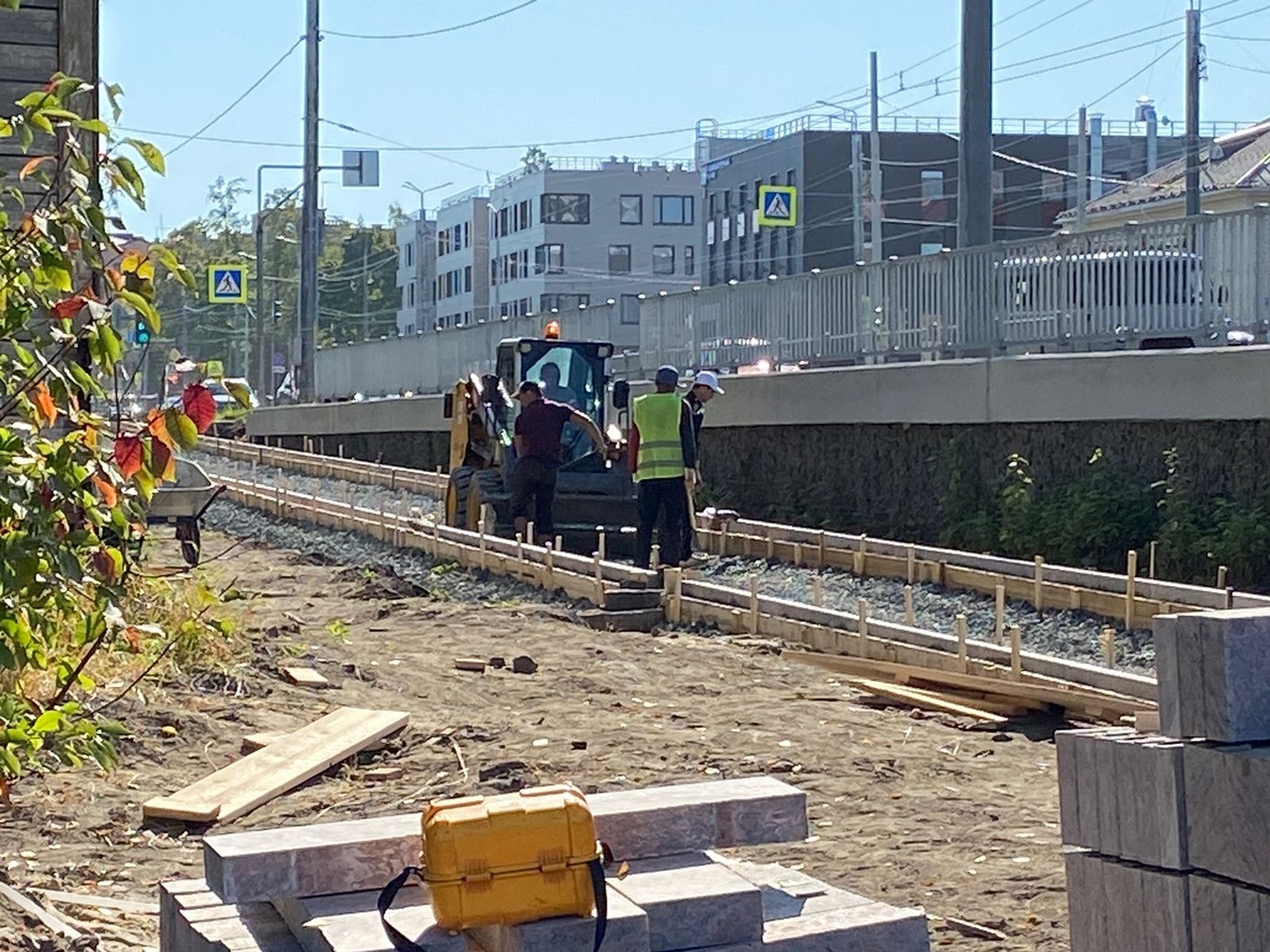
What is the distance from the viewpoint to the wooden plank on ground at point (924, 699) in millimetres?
10070

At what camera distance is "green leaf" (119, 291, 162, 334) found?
4.89m

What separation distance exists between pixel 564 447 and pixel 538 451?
7.15ft

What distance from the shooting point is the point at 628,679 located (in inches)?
456

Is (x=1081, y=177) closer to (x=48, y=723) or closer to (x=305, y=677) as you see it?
(x=305, y=677)

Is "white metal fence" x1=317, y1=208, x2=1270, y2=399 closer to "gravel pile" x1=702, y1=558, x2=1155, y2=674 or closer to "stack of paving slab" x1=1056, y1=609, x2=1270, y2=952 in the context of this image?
"gravel pile" x1=702, y1=558, x2=1155, y2=674

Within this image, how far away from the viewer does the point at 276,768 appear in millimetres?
8711

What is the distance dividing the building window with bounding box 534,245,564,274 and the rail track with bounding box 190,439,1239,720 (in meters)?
81.7

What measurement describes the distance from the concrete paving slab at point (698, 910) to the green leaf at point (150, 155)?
6.81 feet

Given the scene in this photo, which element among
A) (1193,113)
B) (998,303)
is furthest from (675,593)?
(1193,113)

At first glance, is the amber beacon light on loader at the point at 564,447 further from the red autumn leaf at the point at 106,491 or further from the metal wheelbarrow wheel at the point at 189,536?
the red autumn leaf at the point at 106,491

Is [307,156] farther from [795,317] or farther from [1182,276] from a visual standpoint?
[1182,276]

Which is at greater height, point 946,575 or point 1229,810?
point 1229,810

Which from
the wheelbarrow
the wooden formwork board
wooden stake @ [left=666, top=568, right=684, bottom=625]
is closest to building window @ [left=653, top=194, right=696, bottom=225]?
the wooden formwork board

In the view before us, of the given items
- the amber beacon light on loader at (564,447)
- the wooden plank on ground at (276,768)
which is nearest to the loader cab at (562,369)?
the amber beacon light on loader at (564,447)
